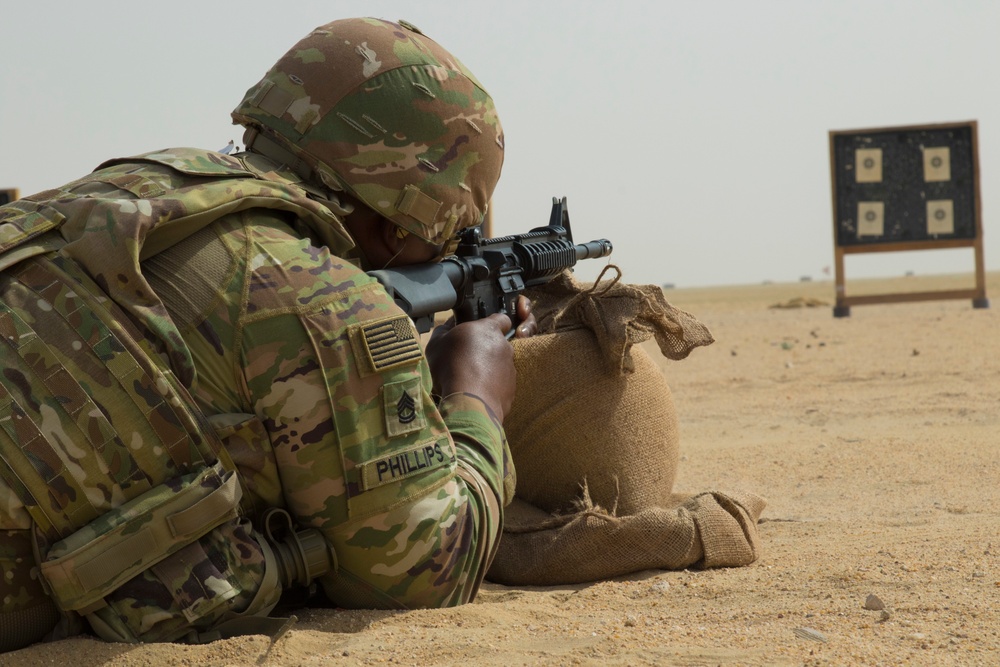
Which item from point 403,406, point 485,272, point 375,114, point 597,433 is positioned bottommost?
point 597,433

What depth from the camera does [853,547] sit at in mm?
3055

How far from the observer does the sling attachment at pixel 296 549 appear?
2.04 metres

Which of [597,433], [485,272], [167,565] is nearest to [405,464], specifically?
[167,565]

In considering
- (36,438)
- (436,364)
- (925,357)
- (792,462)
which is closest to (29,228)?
(36,438)

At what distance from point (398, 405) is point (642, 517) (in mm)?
1157

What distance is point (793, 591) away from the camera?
254 cm

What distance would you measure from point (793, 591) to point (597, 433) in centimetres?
82

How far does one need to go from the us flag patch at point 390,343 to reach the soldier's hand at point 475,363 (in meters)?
0.40

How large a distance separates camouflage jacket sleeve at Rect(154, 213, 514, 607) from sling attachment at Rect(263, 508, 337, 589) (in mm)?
21

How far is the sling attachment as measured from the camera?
6.70 ft

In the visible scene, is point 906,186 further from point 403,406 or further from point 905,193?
point 403,406

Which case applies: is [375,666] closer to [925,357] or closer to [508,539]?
[508,539]

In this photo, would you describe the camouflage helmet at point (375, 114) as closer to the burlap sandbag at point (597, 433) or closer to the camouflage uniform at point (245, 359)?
the camouflage uniform at point (245, 359)

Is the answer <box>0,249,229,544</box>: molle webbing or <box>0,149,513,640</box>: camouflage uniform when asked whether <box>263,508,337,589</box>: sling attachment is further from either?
<box>0,249,229,544</box>: molle webbing
